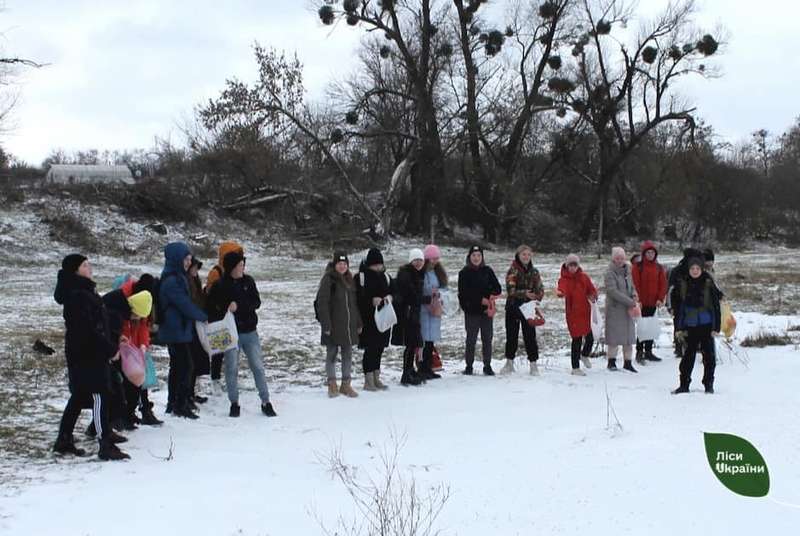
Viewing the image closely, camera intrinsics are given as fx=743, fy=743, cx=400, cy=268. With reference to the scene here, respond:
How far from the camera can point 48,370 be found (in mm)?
8773

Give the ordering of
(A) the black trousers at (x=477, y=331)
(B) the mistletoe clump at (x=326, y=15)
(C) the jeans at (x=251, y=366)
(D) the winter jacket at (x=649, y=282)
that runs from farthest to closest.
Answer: (B) the mistletoe clump at (x=326, y=15), (D) the winter jacket at (x=649, y=282), (A) the black trousers at (x=477, y=331), (C) the jeans at (x=251, y=366)

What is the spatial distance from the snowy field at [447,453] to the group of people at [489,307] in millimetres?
339

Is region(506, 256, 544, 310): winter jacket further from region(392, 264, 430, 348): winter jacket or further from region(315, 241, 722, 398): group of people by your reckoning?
region(392, 264, 430, 348): winter jacket

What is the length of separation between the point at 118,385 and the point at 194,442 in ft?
2.67

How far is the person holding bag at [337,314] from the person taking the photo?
8109 millimetres

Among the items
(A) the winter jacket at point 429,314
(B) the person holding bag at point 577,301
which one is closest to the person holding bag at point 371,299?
(A) the winter jacket at point 429,314

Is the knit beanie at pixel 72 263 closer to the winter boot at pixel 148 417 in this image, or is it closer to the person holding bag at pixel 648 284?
the winter boot at pixel 148 417

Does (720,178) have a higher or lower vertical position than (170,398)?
higher

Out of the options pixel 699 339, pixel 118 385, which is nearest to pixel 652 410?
pixel 699 339

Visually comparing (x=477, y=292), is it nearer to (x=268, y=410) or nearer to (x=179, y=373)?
(x=268, y=410)

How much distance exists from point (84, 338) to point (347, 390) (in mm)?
3252

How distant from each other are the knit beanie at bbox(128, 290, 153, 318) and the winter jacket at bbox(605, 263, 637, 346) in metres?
5.83

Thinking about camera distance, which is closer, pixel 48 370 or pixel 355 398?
pixel 355 398

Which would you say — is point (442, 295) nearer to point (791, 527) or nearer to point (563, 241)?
point (791, 527)
